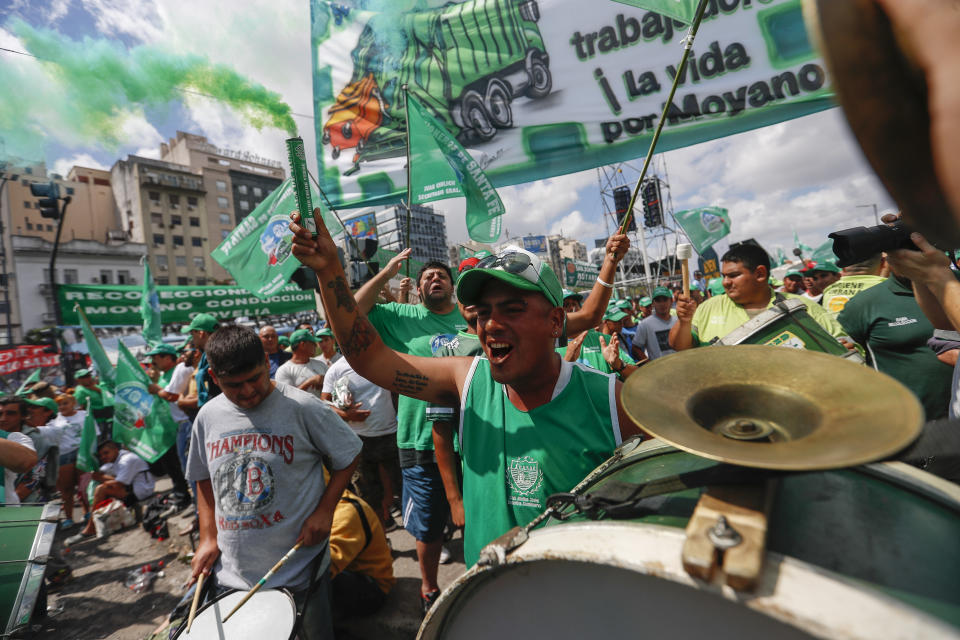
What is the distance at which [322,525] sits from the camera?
2.34 meters

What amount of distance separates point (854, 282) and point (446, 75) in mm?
4782

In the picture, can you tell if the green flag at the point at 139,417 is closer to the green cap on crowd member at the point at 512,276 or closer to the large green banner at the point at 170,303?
the large green banner at the point at 170,303

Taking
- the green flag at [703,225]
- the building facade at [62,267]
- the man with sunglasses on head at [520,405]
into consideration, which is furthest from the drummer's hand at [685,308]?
the building facade at [62,267]

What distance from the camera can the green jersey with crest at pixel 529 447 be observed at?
1519 mm

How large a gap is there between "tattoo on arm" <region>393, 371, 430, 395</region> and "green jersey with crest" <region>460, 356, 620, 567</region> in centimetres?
29

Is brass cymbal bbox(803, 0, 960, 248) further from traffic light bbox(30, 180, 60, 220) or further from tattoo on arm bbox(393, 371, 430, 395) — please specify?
traffic light bbox(30, 180, 60, 220)

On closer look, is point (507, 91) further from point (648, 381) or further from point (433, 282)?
point (648, 381)

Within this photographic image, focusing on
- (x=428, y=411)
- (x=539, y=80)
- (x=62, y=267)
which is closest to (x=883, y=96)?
(x=428, y=411)

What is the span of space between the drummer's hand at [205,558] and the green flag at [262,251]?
156 inches

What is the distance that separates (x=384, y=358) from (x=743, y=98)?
154 inches

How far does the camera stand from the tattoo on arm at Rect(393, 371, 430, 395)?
6.26 ft

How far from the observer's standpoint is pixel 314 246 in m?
1.78

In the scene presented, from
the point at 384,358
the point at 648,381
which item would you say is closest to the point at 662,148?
the point at 384,358

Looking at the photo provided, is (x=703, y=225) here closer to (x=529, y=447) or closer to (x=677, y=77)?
(x=677, y=77)
